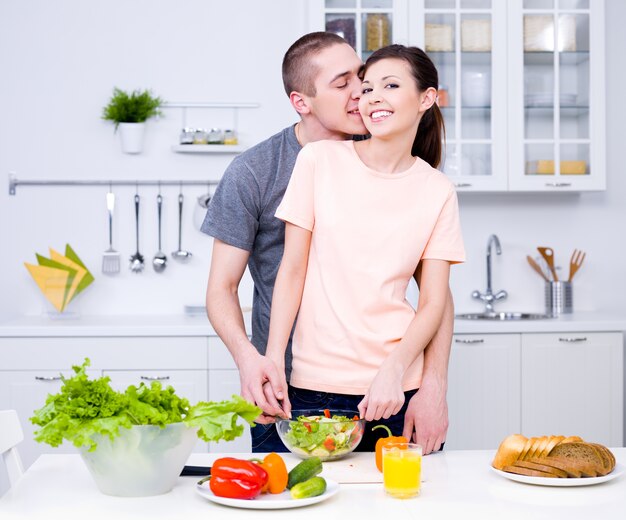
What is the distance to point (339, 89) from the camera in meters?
2.10

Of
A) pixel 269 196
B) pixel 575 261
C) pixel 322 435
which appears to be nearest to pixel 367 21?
pixel 575 261

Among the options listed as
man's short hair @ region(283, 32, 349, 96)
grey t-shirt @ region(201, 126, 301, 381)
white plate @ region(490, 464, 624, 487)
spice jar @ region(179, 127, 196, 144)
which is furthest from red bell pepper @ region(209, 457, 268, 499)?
spice jar @ region(179, 127, 196, 144)

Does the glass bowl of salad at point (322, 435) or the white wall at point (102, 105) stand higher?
the white wall at point (102, 105)

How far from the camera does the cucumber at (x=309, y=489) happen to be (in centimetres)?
148

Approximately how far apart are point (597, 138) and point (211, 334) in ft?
5.97

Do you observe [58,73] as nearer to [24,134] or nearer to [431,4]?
[24,134]

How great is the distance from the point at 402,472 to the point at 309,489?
0.52 ft

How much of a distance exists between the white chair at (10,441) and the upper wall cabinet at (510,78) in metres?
2.42

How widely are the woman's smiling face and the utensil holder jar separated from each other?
2312mm

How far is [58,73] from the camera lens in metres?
4.07

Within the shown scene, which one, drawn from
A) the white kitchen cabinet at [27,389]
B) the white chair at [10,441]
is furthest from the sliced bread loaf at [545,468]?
the white kitchen cabinet at [27,389]

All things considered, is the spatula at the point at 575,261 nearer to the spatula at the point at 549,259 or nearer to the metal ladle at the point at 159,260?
the spatula at the point at 549,259

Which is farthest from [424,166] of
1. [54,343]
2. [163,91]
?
[163,91]

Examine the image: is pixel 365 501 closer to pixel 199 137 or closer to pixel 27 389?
pixel 27 389
